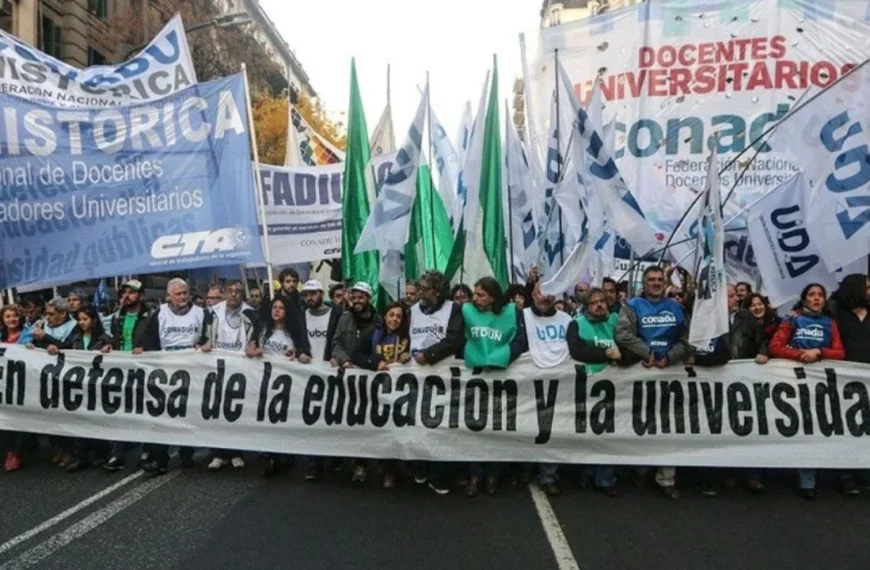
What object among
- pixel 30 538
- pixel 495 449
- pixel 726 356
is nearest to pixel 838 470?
pixel 726 356

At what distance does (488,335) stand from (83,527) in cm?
307

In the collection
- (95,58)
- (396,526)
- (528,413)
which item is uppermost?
(95,58)

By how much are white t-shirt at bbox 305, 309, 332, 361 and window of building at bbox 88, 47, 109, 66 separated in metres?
23.8

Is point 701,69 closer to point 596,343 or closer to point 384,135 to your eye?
point 384,135

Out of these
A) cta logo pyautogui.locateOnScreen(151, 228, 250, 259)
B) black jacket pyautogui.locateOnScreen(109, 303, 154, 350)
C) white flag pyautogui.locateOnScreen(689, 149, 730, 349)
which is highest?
cta logo pyautogui.locateOnScreen(151, 228, 250, 259)

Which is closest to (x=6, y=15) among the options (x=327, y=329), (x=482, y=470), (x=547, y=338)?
(x=327, y=329)

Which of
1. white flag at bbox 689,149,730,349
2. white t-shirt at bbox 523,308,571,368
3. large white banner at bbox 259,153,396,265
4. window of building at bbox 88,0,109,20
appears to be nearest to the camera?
white flag at bbox 689,149,730,349

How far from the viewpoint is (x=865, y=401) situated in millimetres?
6113

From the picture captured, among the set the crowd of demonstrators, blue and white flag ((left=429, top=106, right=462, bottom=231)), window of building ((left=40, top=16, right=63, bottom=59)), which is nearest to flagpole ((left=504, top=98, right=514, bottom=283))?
blue and white flag ((left=429, top=106, right=462, bottom=231))

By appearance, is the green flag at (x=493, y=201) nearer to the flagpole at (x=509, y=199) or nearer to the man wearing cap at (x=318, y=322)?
the flagpole at (x=509, y=199)

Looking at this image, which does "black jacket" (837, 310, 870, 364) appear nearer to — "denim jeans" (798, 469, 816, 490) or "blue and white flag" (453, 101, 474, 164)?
"denim jeans" (798, 469, 816, 490)

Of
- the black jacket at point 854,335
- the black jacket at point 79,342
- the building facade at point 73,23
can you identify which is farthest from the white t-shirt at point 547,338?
the building facade at point 73,23

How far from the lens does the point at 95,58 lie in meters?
27.8

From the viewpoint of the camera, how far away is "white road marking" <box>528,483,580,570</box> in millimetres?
4488
